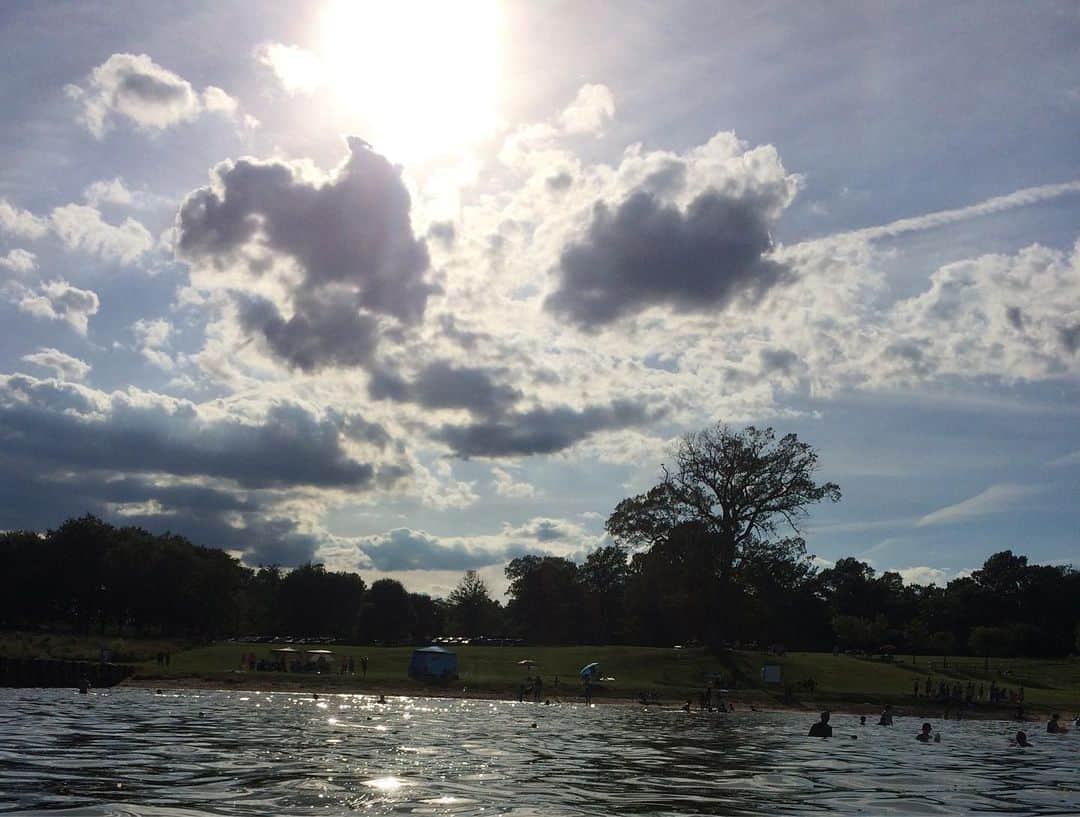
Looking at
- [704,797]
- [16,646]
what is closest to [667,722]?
[704,797]

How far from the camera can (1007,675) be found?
10325 centimetres

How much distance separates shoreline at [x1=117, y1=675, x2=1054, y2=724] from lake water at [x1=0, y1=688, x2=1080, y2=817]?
17.2 meters

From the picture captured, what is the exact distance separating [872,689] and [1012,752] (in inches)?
1478

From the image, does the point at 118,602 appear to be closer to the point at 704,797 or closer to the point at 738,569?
the point at 738,569

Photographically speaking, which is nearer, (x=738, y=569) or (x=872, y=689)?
(x=872, y=689)

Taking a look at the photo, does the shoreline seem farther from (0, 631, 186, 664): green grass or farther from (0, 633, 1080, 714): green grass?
(0, 631, 186, 664): green grass

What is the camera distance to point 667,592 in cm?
9738

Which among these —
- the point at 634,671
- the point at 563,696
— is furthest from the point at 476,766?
the point at 634,671

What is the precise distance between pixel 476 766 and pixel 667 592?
6560 cm

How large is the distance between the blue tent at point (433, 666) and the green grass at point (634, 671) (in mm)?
1276

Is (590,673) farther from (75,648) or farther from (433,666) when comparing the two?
(75,648)

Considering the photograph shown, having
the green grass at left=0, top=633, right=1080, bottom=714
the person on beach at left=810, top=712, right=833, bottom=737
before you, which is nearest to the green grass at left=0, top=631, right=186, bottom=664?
the green grass at left=0, top=633, right=1080, bottom=714

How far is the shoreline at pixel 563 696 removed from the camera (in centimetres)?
7744

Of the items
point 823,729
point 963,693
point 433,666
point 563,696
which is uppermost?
point 433,666
